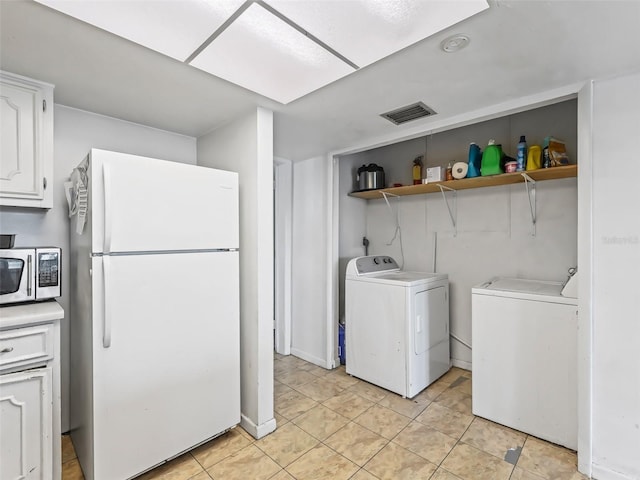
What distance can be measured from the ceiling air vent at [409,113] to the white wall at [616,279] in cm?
89

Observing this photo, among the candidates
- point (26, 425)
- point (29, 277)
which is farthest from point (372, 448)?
point (29, 277)

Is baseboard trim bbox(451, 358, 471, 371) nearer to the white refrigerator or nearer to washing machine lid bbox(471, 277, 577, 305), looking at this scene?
washing machine lid bbox(471, 277, 577, 305)

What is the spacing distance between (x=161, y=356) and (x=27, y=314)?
622 mm

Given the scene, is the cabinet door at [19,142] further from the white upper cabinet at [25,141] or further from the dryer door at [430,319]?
the dryer door at [430,319]

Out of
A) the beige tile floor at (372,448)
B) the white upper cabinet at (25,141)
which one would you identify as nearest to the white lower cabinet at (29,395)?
the beige tile floor at (372,448)

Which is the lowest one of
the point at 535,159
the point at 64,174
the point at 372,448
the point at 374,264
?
the point at 372,448

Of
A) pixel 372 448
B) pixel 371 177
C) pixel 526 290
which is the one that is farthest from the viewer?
pixel 371 177

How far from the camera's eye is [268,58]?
1.57m

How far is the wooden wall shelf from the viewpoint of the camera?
2.25 meters

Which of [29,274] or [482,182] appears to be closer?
[29,274]

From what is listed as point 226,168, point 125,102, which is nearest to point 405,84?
point 226,168

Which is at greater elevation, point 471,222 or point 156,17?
point 156,17

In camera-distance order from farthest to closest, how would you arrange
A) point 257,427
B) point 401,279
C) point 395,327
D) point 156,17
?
point 401,279
point 395,327
point 257,427
point 156,17

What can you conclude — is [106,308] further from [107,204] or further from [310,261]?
[310,261]
